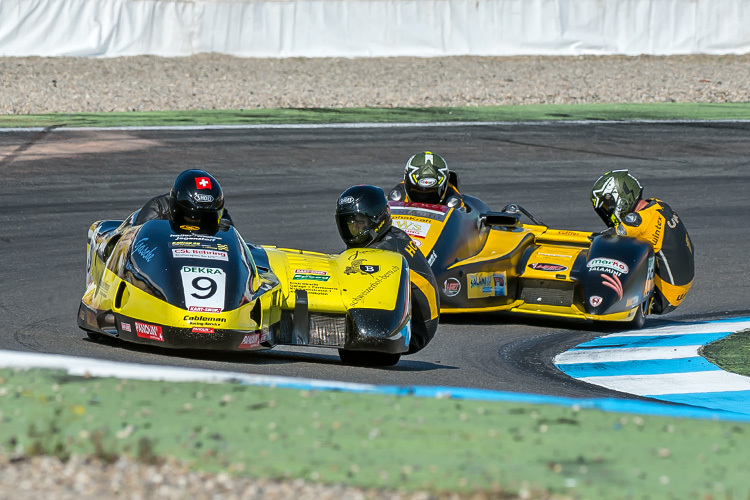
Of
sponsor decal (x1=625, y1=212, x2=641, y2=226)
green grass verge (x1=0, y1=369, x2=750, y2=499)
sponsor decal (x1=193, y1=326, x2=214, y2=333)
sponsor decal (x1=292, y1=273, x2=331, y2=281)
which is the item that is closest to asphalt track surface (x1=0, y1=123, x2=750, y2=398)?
sponsor decal (x1=193, y1=326, x2=214, y2=333)

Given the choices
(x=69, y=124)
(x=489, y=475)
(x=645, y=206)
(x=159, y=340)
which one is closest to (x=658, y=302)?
(x=645, y=206)

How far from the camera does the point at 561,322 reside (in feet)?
A: 32.5

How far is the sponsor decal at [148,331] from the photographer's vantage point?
22.5 ft

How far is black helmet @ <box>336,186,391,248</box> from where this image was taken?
26.7 feet

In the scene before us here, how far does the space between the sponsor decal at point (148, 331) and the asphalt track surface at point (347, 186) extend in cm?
15

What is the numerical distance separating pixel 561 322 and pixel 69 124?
1012 centimetres

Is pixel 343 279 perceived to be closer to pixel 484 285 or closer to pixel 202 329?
pixel 202 329

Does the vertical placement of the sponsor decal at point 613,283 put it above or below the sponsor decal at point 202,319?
below

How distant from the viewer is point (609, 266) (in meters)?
9.52

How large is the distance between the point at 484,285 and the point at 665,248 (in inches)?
64.8

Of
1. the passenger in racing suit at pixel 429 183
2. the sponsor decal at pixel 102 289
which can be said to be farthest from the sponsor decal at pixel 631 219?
the sponsor decal at pixel 102 289

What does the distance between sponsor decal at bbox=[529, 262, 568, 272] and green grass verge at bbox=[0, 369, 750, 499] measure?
4.72 m

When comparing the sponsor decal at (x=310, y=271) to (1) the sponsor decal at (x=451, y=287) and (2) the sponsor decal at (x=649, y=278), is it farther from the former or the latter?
(2) the sponsor decal at (x=649, y=278)

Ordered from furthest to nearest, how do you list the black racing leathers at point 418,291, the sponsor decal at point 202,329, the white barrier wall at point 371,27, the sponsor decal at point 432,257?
the white barrier wall at point 371,27 → the sponsor decal at point 432,257 → the black racing leathers at point 418,291 → the sponsor decal at point 202,329
